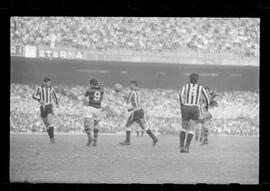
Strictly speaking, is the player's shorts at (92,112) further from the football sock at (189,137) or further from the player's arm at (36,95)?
the football sock at (189,137)

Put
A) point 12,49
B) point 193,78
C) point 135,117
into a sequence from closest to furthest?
1. point 12,49
2. point 193,78
3. point 135,117

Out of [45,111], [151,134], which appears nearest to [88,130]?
[45,111]

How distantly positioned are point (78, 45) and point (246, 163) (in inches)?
102

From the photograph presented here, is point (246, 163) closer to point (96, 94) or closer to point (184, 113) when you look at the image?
point (184, 113)

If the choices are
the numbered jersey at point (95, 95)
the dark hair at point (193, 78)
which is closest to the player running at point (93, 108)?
the numbered jersey at point (95, 95)

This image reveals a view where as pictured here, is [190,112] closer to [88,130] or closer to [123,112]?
[123,112]

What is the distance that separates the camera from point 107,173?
711cm

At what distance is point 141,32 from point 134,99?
0.87 metres

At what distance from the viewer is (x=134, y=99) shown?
7340mm

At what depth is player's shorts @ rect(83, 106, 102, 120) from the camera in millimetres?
7266

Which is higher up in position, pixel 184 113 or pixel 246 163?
pixel 184 113

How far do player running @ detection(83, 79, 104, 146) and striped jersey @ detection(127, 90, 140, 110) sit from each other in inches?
14.3
